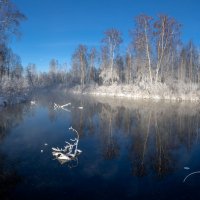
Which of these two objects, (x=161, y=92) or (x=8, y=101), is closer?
(x=8, y=101)

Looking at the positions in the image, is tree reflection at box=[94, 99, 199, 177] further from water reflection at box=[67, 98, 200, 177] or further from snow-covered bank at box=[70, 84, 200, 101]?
snow-covered bank at box=[70, 84, 200, 101]

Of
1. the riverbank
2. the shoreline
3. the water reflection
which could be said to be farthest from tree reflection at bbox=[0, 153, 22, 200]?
the shoreline

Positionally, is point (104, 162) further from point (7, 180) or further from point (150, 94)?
point (150, 94)

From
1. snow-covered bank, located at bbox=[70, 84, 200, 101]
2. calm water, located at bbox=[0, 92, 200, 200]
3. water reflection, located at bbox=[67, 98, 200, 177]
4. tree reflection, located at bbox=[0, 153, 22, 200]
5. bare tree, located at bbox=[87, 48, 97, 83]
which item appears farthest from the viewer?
bare tree, located at bbox=[87, 48, 97, 83]

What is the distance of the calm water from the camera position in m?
8.01

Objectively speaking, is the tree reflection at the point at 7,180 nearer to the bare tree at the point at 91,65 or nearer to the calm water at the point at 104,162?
the calm water at the point at 104,162

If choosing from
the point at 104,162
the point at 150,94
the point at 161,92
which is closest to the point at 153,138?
the point at 104,162

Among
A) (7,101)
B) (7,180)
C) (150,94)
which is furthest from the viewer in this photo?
(150,94)

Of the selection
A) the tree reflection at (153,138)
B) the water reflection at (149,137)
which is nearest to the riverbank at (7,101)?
the water reflection at (149,137)

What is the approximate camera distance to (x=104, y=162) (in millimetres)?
10578

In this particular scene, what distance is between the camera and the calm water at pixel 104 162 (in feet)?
26.3

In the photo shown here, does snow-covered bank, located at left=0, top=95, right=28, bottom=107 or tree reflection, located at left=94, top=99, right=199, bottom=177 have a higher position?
snow-covered bank, located at left=0, top=95, right=28, bottom=107

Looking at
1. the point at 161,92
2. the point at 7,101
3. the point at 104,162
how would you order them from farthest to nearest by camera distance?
the point at 161,92
the point at 7,101
the point at 104,162

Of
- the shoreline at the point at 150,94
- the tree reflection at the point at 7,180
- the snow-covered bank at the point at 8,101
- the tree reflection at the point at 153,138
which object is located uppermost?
the shoreline at the point at 150,94
